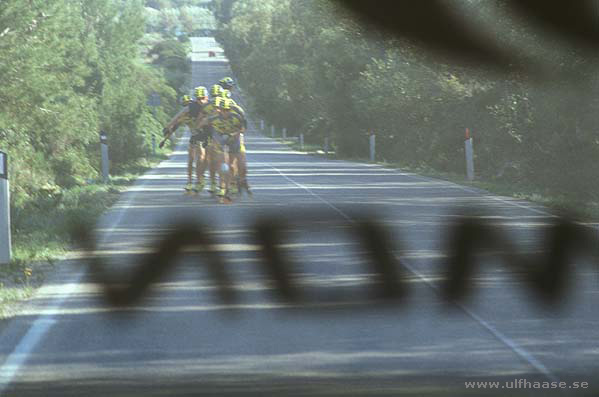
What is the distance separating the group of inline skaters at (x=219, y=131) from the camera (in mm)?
21442

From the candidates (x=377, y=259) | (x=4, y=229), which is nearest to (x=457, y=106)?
(x=377, y=259)

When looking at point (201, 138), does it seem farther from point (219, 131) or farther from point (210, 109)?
point (210, 109)

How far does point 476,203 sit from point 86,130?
110ft

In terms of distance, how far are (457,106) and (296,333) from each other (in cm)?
3133

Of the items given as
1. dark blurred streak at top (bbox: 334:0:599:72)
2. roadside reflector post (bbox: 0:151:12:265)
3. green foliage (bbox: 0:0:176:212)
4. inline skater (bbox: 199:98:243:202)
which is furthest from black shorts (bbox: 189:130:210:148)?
green foliage (bbox: 0:0:176:212)

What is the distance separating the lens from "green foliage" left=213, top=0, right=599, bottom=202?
28.9 m

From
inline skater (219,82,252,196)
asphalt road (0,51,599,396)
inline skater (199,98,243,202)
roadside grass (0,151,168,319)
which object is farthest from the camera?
inline skater (199,98,243,202)

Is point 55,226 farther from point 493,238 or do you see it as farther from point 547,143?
point 547,143

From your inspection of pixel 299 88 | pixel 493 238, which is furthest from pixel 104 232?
pixel 299 88

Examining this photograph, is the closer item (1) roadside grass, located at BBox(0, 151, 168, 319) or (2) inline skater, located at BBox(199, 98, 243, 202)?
(1) roadside grass, located at BBox(0, 151, 168, 319)

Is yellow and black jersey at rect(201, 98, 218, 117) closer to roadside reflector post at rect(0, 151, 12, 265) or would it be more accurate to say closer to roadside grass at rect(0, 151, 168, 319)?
roadside grass at rect(0, 151, 168, 319)

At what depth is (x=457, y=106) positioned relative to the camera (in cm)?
3972

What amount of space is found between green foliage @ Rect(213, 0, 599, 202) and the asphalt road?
2578 millimetres

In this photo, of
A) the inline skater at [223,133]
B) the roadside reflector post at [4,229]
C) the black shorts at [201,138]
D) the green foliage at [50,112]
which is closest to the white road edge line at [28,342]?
the roadside reflector post at [4,229]
